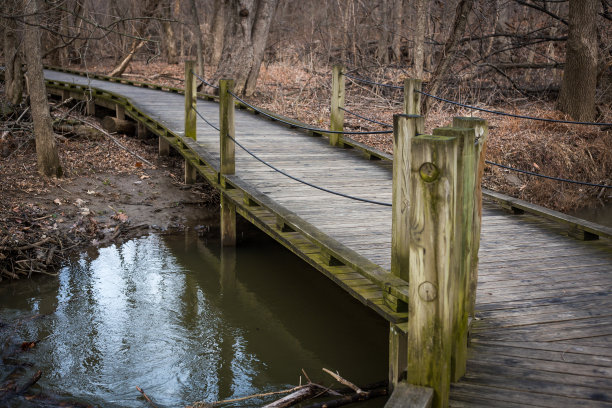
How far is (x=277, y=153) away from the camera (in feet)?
31.0

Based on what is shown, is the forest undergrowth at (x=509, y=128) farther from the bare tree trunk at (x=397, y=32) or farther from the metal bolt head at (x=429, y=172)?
the metal bolt head at (x=429, y=172)

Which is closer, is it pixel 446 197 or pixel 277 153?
pixel 446 197

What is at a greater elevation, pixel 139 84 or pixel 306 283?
pixel 139 84

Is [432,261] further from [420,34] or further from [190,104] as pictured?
[420,34]

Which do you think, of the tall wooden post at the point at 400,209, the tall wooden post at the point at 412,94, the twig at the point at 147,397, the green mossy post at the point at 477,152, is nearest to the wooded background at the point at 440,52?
the tall wooden post at the point at 412,94

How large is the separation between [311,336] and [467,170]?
332 centimetres

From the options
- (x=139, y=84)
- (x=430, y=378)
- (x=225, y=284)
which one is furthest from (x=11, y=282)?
(x=139, y=84)

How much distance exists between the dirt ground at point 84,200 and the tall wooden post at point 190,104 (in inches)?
41.5

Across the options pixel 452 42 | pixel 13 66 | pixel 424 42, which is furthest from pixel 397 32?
pixel 13 66

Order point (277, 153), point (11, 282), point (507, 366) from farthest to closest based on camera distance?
point (277, 153) → point (11, 282) → point (507, 366)

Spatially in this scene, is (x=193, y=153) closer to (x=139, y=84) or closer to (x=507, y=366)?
(x=507, y=366)

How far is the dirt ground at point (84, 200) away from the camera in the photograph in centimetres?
792

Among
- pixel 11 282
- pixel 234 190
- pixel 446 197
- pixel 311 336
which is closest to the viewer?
pixel 446 197

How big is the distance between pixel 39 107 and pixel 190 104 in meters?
2.25
